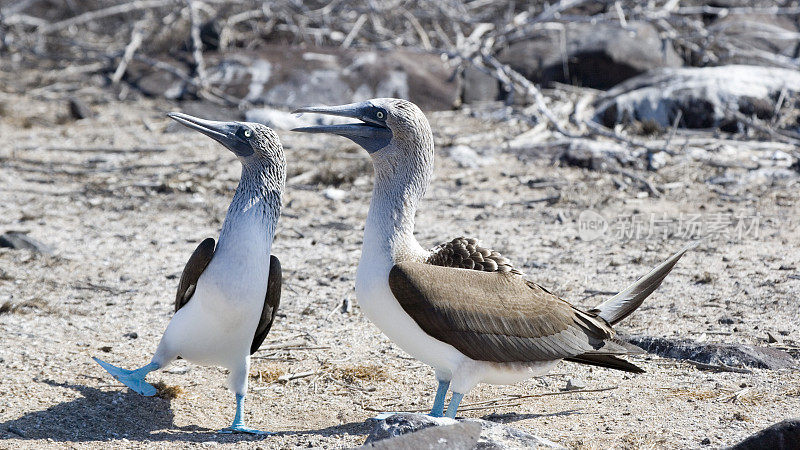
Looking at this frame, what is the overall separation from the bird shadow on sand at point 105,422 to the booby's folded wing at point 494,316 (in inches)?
37.5

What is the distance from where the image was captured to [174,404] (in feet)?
14.5

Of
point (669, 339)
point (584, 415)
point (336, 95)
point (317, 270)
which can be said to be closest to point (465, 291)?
point (584, 415)

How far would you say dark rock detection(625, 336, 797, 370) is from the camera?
4477mm

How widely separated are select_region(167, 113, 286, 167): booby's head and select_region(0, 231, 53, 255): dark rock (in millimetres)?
2597

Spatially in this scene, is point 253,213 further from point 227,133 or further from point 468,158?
point 468,158

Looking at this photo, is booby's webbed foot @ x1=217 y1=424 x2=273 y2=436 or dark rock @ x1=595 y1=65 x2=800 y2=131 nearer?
booby's webbed foot @ x1=217 y1=424 x2=273 y2=436

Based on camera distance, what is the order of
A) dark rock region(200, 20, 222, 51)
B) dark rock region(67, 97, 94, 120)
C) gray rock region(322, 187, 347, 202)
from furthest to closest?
dark rock region(200, 20, 222, 51)
dark rock region(67, 97, 94, 120)
gray rock region(322, 187, 347, 202)

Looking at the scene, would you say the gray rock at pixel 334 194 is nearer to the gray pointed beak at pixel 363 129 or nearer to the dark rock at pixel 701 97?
the dark rock at pixel 701 97

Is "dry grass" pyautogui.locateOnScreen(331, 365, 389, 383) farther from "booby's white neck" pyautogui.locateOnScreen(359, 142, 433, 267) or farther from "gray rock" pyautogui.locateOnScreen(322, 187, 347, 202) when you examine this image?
"gray rock" pyautogui.locateOnScreen(322, 187, 347, 202)

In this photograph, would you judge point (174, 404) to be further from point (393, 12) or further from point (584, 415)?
point (393, 12)

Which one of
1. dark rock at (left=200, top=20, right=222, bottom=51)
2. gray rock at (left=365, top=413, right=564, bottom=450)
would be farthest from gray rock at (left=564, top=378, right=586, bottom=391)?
dark rock at (left=200, top=20, right=222, bottom=51)

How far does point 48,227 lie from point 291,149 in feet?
8.76

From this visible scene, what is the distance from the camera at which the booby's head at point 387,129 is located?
4.04 m

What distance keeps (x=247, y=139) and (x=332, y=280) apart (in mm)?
1884
